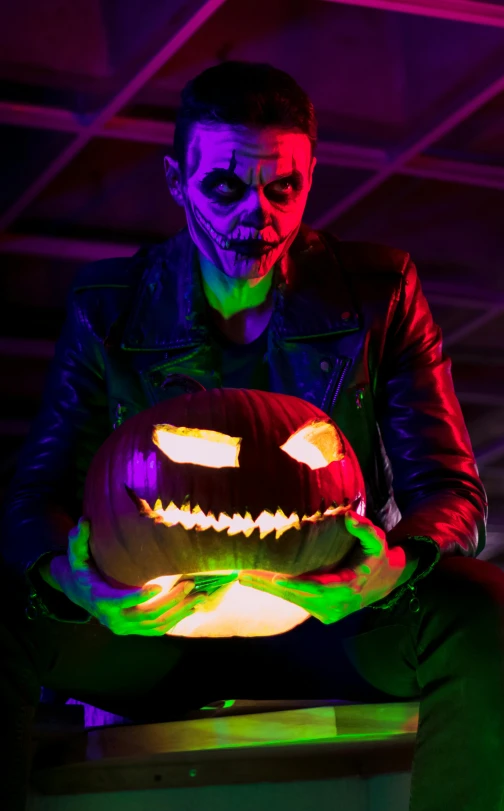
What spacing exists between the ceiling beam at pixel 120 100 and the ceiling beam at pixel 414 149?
1.36m

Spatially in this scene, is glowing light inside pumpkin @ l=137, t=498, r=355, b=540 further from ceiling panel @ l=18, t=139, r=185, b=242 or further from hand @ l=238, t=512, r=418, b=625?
ceiling panel @ l=18, t=139, r=185, b=242

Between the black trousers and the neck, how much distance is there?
723mm

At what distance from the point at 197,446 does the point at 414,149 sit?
13.7ft

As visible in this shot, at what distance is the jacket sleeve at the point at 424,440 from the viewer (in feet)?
6.48

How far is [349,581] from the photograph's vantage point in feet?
5.59

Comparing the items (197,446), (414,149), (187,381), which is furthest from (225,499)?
(414,149)

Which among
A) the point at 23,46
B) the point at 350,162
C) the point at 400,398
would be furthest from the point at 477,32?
the point at 400,398

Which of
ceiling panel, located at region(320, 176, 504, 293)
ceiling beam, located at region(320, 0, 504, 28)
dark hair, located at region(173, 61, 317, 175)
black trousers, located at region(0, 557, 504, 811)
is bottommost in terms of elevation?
black trousers, located at region(0, 557, 504, 811)

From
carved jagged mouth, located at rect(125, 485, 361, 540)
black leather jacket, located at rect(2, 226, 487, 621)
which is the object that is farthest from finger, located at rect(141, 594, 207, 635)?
black leather jacket, located at rect(2, 226, 487, 621)

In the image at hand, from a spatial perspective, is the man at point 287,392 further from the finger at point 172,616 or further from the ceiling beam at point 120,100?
the ceiling beam at point 120,100

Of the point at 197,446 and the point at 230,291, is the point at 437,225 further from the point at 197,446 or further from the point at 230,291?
the point at 197,446

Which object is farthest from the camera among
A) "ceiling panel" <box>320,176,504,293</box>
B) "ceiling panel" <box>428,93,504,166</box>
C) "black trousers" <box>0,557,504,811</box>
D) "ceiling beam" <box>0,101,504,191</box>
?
"ceiling panel" <box>320,176,504,293</box>

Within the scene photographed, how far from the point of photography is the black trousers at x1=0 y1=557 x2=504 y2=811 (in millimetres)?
1654

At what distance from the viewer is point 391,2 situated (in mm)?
4484
